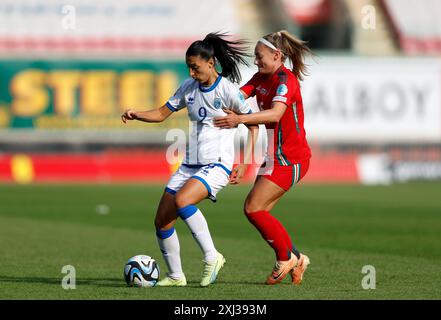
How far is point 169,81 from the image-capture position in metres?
43.2

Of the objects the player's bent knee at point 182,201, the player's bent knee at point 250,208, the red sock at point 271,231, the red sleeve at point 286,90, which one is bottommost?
the red sock at point 271,231

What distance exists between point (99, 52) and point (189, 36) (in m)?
4.35

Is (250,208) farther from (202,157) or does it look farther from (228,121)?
(228,121)

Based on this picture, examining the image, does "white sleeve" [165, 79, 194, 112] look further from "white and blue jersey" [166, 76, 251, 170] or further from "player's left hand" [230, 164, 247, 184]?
"player's left hand" [230, 164, 247, 184]

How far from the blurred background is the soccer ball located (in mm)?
27789

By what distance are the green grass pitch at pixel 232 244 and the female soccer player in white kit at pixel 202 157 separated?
450mm

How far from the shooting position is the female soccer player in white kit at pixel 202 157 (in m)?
11.0

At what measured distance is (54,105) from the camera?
1662 inches

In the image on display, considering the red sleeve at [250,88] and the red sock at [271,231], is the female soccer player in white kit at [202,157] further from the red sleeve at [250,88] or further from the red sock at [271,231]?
the red sock at [271,231]

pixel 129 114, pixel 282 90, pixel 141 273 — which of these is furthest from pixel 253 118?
pixel 141 273

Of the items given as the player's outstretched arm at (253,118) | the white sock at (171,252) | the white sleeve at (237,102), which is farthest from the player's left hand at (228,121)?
the white sock at (171,252)

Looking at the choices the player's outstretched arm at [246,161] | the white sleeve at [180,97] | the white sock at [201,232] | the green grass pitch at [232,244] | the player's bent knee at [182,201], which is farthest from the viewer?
the white sleeve at [180,97]

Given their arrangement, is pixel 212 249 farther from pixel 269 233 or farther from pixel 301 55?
pixel 301 55
